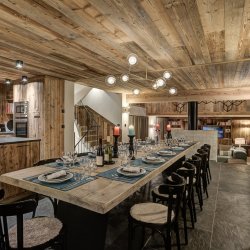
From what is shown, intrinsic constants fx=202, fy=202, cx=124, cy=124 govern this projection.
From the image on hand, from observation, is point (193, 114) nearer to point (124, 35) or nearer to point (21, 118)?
point (124, 35)

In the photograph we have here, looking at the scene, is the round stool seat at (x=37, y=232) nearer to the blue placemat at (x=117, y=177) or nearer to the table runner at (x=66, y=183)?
the table runner at (x=66, y=183)

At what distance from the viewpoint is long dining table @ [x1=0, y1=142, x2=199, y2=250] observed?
153 cm

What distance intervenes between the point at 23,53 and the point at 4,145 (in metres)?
1.59

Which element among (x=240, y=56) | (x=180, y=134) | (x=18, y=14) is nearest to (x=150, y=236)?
(x=18, y=14)

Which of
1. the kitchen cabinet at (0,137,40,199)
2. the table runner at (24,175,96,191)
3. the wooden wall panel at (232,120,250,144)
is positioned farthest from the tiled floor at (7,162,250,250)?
the wooden wall panel at (232,120,250,144)

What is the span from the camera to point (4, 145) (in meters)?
3.37

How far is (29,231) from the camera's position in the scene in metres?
1.67

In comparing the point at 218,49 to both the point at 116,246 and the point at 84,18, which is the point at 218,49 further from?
the point at 116,246

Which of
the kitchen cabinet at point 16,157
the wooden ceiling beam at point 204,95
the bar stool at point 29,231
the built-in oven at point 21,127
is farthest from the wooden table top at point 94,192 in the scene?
the wooden ceiling beam at point 204,95

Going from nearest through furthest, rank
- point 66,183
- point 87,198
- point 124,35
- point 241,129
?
point 87,198 → point 66,183 → point 124,35 → point 241,129

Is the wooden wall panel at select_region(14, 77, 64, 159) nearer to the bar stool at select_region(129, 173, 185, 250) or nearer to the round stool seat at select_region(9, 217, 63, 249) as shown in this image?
the round stool seat at select_region(9, 217, 63, 249)

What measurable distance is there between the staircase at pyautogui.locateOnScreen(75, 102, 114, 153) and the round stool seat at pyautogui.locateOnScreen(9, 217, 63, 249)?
203 inches

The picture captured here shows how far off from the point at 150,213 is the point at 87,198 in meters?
0.79

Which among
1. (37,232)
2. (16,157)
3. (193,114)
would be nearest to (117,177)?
(37,232)
